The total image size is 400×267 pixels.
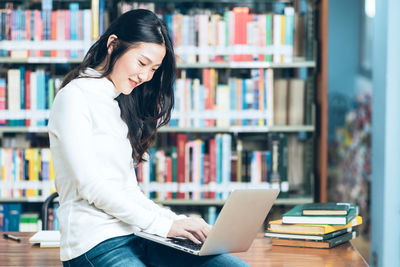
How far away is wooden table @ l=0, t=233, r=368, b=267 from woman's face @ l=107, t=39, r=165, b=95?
0.52 metres

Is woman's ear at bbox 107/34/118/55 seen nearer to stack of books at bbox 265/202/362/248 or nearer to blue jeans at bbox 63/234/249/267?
blue jeans at bbox 63/234/249/267

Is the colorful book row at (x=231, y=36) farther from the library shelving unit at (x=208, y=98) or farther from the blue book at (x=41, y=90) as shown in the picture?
the blue book at (x=41, y=90)

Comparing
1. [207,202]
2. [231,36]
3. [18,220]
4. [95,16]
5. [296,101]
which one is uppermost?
[95,16]

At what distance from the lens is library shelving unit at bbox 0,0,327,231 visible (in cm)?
317

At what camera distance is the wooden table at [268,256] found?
158cm

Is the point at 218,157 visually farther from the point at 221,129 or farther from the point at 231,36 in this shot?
the point at 231,36

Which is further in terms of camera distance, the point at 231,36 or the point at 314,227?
the point at 231,36

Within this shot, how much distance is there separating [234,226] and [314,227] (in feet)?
1.27

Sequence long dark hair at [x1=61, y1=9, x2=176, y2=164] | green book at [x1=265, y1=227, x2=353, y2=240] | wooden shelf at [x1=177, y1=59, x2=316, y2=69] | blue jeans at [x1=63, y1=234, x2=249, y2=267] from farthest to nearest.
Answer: wooden shelf at [x1=177, y1=59, x2=316, y2=69], green book at [x1=265, y1=227, x2=353, y2=240], long dark hair at [x1=61, y1=9, x2=176, y2=164], blue jeans at [x1=63, y1=234, x2=249, y2=267]

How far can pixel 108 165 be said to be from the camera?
1462 millimetres

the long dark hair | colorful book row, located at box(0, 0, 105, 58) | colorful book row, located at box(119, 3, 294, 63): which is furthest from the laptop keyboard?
colorful book row, located at box(0, 0, 105, 58)

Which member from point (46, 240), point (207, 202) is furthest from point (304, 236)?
point (207, 202)

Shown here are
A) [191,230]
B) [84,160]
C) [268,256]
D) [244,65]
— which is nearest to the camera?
[84,160]

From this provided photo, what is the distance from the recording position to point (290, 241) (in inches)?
68.9
